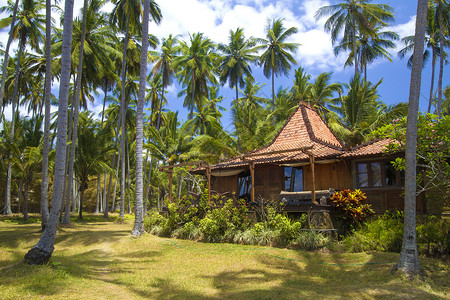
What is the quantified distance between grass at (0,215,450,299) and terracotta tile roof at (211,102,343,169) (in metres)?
4.73

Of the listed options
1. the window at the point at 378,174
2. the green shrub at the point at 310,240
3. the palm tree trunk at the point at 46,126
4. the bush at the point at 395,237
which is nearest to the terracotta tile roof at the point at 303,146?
the window at the point at 378,174

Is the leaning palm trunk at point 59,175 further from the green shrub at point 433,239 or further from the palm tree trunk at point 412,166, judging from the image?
the green shrub at point 433,239

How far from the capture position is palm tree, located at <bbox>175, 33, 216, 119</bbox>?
30000 millimetres

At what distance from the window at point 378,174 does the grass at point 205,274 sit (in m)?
4.62

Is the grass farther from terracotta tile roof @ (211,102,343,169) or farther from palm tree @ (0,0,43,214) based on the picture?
palm tree @ (0,0,43,214)

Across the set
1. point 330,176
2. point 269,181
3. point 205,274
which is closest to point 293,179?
point 269,181

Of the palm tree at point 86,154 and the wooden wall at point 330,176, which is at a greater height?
the palm tree at point 86,154

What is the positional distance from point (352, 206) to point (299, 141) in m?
5.01

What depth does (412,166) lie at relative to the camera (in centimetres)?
845

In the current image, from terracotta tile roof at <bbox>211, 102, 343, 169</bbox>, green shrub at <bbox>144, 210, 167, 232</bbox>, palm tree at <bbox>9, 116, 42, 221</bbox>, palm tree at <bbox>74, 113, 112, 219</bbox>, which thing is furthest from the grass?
palm tree at <bbox>74, 113, 112, 219</bbox>

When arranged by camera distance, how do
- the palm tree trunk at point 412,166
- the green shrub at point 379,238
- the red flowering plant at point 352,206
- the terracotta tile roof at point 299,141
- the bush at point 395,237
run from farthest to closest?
the terracotta tile roof at point 299,141 < the red flowering plant at point 352,206 < the green shrub at point 379,238 < the bush at point 395,237 < the palm tree trunk at point 412,166

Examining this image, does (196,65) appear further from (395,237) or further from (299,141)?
(395,237)

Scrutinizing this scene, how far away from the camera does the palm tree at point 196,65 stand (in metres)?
30.0

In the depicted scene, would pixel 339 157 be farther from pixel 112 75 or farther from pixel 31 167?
pixel 31 167
